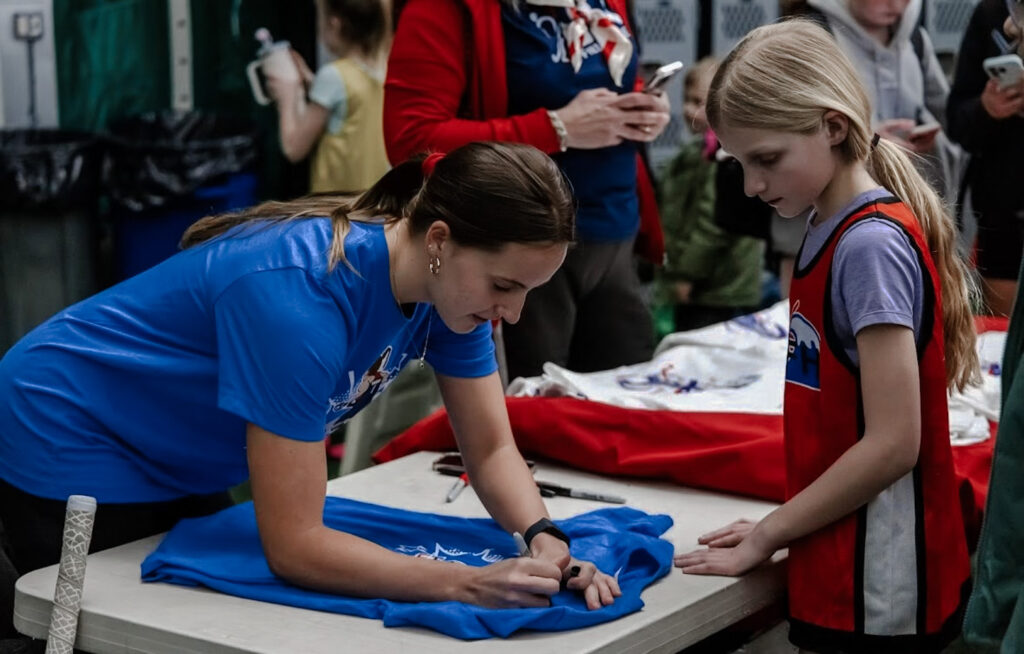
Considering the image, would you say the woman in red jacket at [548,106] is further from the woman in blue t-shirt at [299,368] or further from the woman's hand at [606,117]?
the woman in blue t-shirt at [299,368]

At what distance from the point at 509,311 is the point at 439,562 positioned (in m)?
0.34

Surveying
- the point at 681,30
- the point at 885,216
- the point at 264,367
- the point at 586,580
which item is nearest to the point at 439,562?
the point at 586,580

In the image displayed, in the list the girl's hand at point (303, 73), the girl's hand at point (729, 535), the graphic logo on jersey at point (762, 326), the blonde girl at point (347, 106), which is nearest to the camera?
the girl's hand at point (729, 535)

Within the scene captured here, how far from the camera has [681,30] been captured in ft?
18.6

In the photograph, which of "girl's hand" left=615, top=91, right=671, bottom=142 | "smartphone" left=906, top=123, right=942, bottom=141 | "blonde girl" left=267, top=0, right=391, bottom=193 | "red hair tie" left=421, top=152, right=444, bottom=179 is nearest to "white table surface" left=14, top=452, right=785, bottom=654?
"red hair tie" left=421, top=152, right=444, bottom=179

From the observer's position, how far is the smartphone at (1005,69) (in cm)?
348

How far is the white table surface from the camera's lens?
1.68 meters

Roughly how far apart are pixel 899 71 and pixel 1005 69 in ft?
1.06

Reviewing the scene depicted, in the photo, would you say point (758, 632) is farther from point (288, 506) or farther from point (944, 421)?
point (288, 506)

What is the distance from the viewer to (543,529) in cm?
198

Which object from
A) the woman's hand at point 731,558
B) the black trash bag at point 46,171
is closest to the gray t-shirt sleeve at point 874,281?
the woman's hand at point 731,558

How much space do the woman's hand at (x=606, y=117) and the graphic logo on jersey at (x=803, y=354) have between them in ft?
2.81

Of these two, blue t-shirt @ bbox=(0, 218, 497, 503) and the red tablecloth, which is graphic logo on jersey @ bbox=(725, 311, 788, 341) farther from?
blue t-shirt @ bbox=(0, 218, 497, 503)

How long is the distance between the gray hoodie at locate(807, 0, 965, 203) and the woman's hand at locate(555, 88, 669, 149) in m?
0.99
